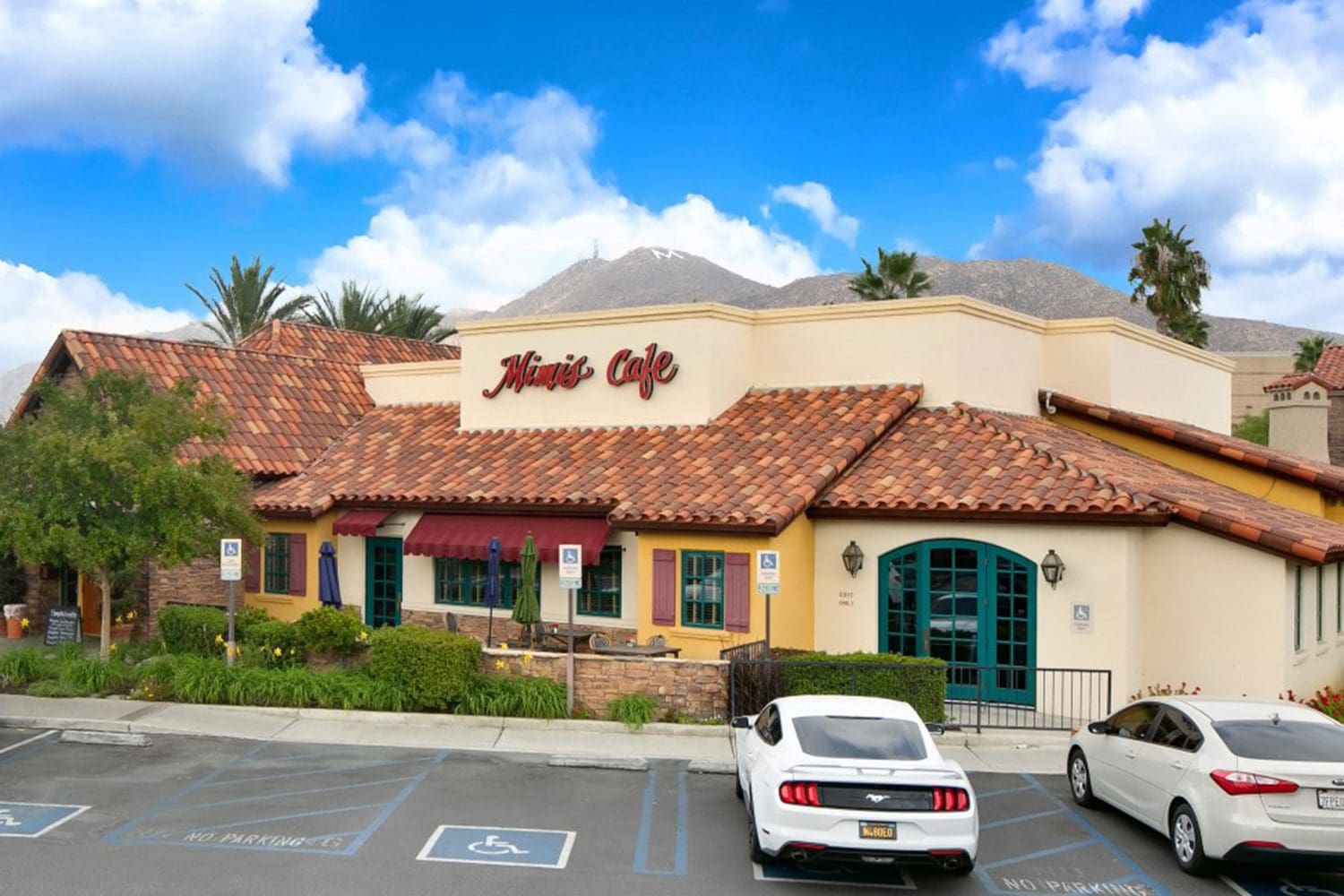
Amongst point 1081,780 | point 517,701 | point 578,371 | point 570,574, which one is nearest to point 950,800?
point 1081,780

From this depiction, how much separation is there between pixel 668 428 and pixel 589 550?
3.86m

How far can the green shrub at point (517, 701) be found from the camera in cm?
1784

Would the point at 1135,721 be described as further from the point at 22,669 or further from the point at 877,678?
the point at 22,669

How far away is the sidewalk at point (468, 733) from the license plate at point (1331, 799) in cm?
515

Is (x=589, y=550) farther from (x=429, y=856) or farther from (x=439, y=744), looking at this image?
(x=429, y=856)

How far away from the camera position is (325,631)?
66.3ft

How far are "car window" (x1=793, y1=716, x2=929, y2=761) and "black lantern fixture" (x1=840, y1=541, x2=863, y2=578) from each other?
9009mm

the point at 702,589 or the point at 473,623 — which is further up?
the point at 702,589

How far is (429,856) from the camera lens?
11.4 meters

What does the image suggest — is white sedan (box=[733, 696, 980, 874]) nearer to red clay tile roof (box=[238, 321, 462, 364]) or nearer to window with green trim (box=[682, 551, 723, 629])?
window with green trim (box=[682, 551, 723, 629])

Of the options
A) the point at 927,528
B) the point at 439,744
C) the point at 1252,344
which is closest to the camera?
the point at 439,744

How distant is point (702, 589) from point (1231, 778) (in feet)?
35.6

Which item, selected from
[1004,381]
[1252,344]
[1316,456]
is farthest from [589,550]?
[1252,344]

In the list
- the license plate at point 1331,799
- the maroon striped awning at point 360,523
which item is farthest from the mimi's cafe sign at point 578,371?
the license plate at point 1331,799
